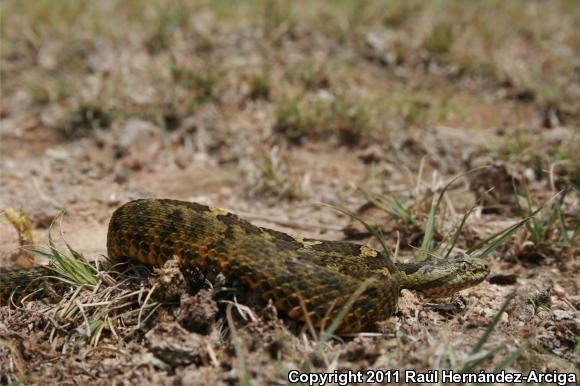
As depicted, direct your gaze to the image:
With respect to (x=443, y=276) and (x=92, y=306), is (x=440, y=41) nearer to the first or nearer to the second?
(x=443, y=276)

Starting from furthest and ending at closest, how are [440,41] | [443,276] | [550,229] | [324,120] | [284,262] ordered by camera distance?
[440,41], [324,120], [550,229], [443,276], [284,262]

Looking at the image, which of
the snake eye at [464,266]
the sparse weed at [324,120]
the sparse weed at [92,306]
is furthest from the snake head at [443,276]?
the sparse weed at [324,120]

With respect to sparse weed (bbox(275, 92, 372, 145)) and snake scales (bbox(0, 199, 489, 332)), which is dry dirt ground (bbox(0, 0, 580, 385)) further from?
snake scales (bbox(0, 199, 489, 332))

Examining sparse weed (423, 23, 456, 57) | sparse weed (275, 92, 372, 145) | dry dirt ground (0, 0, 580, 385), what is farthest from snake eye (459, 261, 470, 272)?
sparse weed (423, 23, 456, 57)

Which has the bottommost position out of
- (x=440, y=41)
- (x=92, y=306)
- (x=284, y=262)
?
(x=92, y=306)

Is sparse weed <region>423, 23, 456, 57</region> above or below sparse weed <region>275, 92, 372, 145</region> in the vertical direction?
above

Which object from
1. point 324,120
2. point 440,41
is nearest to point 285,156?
point 324,120

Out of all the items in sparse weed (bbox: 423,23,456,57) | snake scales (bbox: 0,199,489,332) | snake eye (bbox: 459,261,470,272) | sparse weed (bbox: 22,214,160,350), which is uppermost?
sparse weed (bbox: 423,23,456,57)

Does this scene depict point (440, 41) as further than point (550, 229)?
Yes
